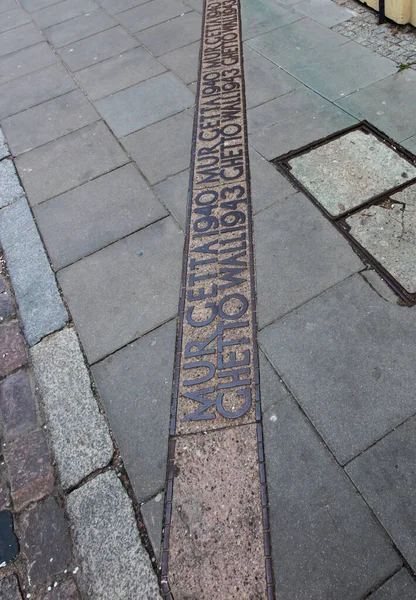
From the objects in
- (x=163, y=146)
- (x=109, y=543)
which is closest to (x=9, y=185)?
(x=163, y=146)

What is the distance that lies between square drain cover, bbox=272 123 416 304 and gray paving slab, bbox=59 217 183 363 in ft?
4.04

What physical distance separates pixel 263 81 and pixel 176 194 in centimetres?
195

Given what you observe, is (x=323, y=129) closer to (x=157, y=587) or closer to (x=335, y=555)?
(x=335, y=555)

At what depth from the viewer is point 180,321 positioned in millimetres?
3129

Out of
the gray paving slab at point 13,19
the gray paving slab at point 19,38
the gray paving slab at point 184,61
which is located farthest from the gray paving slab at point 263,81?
the gray paving slab at point 13,19

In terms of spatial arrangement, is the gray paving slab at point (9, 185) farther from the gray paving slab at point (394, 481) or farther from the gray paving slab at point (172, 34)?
the gray paving slab at point (394, 481)

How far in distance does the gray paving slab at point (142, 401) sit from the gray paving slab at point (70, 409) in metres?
0.09

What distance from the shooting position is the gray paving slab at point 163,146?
4.31 metres

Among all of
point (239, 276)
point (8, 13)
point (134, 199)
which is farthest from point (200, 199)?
point (8, 13)

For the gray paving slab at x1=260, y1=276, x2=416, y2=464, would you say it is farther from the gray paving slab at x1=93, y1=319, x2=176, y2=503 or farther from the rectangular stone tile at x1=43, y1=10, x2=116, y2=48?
the rectangular stone tile at x1=43, y1=10, x2=116, y2=48

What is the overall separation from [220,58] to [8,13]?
498 centimetres

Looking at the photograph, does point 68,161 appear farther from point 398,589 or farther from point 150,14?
point 398,589

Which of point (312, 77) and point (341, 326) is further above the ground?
point (312, 77)

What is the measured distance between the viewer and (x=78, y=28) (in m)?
6.97
